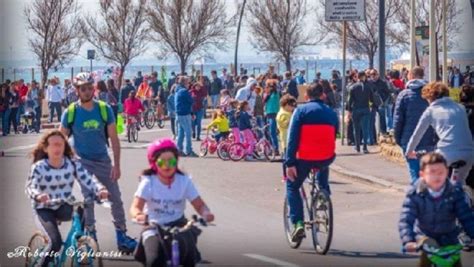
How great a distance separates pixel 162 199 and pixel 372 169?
12.6 metres

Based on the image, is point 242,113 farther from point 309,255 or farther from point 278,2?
point 278,2

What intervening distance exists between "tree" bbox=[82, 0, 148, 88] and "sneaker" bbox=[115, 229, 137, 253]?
1611 inches

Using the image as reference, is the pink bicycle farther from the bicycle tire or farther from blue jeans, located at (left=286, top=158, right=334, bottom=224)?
the bicycle tire

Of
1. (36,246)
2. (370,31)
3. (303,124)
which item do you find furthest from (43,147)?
(370,31)

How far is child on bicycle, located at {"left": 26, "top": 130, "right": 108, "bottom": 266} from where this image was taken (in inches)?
393

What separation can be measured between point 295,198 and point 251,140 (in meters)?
12.3

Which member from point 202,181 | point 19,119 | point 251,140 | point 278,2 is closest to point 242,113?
point 251,140

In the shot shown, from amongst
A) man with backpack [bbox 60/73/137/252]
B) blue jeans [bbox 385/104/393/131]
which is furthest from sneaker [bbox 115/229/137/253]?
blue jeans [bbox 385/104/393/131]

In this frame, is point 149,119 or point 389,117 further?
point 149,119

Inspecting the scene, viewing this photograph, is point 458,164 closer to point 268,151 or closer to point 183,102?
point 268,151

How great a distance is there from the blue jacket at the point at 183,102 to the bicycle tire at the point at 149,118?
38.6 ft

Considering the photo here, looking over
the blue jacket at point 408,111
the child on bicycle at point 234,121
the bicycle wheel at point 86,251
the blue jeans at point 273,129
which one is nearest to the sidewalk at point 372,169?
the blue jeans at point 273,129

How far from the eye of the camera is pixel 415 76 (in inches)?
546

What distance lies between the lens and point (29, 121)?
37625 mm
